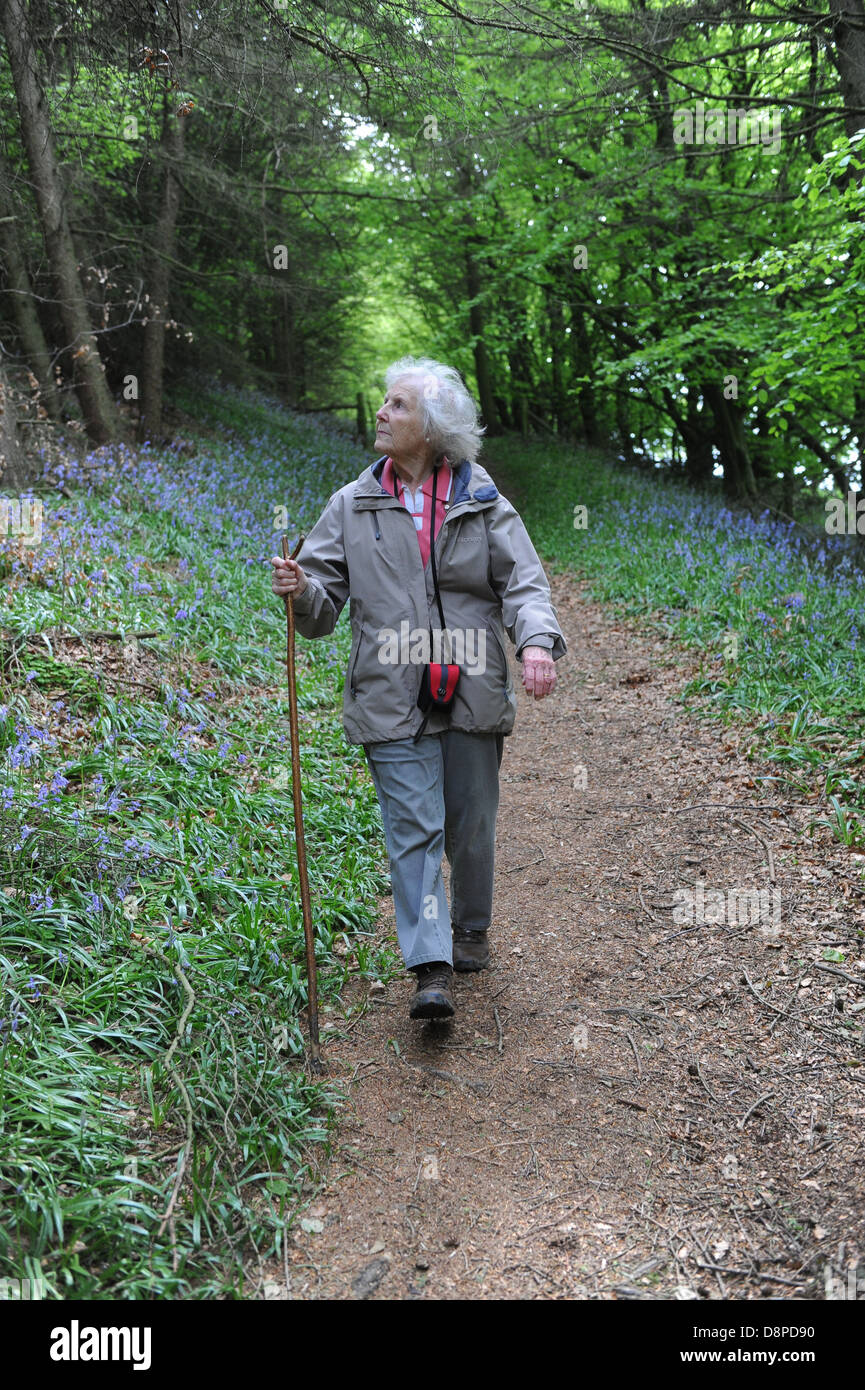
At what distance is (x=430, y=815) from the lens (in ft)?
11.0

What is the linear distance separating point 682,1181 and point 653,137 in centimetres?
1436

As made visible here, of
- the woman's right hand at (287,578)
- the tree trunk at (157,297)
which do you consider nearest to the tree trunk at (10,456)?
the tree trunk at (157,297)

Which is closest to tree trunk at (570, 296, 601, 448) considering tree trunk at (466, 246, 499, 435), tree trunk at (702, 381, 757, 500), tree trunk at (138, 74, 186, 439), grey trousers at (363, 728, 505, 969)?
tree trunk at (466, 246, 499, 435)

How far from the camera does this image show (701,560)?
9516mm

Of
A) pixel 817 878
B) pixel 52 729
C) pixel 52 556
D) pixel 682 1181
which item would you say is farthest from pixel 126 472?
pixel 682 1181

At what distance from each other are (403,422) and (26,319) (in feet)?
26.5

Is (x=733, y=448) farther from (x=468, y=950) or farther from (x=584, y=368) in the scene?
(x=468, y=950)

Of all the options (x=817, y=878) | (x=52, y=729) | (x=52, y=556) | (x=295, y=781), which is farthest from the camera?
(x=52, y=556)

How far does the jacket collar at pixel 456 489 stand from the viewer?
341cm

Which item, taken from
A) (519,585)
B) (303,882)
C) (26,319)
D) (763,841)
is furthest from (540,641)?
(26,319)

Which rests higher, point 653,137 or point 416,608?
point 653,137

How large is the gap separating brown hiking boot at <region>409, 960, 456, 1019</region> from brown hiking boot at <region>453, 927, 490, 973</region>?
1.79ft

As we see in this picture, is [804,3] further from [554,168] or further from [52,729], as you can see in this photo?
[52,729]

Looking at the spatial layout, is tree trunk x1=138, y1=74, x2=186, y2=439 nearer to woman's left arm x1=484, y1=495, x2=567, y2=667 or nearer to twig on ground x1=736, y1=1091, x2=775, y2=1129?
woman's left arm x1=484, y1=495, x2=567, y2=667
